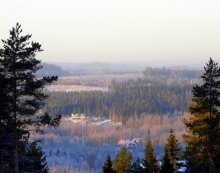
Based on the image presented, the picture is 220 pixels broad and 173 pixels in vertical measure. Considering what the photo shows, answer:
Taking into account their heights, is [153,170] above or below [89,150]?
above

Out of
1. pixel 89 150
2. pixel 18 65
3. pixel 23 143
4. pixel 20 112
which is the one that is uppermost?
pixel 18 65

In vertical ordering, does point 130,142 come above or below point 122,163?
below

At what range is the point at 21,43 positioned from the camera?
24.5 metres

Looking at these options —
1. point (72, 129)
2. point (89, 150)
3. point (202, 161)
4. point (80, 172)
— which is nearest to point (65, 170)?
point (80, 172)

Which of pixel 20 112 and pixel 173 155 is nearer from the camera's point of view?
pixel 20 112

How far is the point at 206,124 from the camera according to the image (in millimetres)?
30578

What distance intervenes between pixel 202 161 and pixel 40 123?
420 inches

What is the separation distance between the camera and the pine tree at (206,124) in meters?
30.3

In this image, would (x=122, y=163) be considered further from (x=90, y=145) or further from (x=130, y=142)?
(x=90, y=145)

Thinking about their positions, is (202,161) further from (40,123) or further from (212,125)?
(40,123)

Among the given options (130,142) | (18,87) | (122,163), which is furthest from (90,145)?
(18,87)

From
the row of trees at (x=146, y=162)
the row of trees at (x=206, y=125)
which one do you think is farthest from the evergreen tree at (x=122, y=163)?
the row of trees at (x=206, y=125)

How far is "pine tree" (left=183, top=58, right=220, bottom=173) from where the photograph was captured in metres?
30.3

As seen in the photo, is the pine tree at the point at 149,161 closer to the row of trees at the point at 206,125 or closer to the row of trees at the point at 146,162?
the row of trees at the point at 146,162
